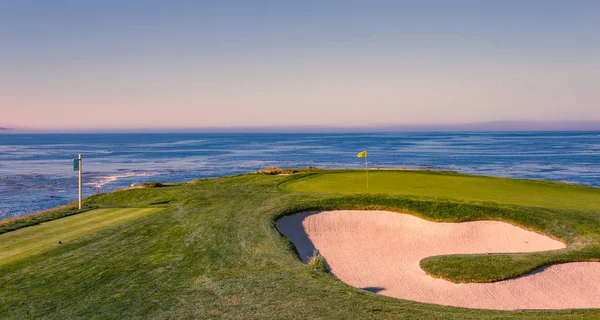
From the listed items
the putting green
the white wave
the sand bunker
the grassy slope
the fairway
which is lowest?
the white wave

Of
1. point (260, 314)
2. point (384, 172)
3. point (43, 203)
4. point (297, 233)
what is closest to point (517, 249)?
point (297, 233)

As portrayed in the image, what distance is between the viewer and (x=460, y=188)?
23.3 meters

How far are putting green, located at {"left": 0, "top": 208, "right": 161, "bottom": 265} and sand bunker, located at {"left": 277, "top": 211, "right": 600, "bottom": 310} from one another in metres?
7.03

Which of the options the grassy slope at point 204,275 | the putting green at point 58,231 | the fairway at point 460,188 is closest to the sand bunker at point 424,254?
the grassy slope at point 204,275

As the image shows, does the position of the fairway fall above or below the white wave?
above

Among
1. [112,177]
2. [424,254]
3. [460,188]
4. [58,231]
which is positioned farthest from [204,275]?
[112,177]

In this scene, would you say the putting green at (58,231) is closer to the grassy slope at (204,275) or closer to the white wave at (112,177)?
the grassy slope at (204,275)

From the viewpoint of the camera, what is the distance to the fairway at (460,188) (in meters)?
20.0

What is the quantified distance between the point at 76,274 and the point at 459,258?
11.1m

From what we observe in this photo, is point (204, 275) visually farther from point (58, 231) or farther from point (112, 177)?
point (112, 177)

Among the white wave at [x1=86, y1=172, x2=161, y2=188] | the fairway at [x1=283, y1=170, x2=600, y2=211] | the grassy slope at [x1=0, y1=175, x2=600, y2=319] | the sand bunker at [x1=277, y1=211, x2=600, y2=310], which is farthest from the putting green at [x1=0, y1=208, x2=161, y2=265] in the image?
the white wave at [x1=86, y1=172, x2=161, y2=188]

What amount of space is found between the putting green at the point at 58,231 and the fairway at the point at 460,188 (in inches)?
360

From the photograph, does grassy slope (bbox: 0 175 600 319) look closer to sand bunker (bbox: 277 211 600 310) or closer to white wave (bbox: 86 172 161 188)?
sand bunker (bbox: 277 211 600 310)

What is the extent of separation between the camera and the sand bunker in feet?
37.4
